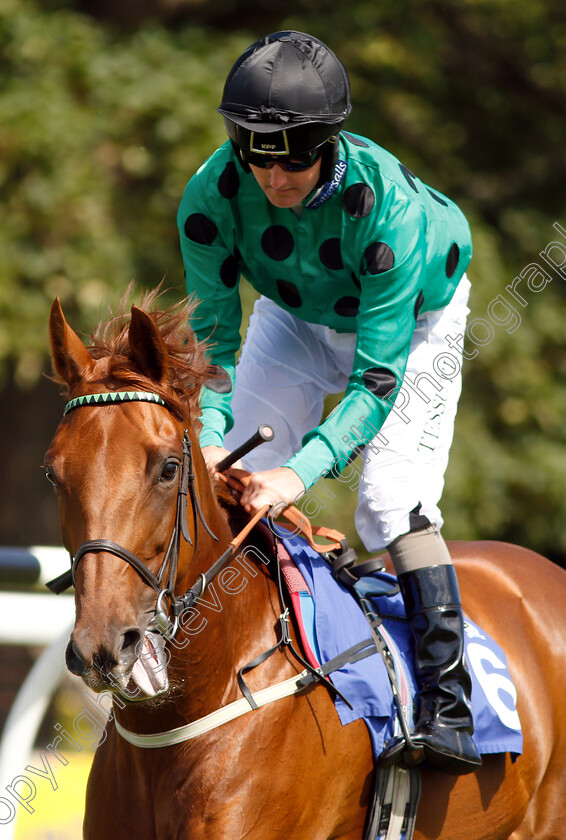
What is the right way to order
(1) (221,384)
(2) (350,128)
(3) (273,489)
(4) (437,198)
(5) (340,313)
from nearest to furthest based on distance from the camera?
(3) (273,489) → (1) (221,384) → (5) (340,313) → (4) (437,198) → (2) (350,128)

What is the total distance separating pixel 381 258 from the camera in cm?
281

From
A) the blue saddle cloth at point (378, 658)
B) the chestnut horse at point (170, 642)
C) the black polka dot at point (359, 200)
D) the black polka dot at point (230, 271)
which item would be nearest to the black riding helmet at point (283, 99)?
the black polka dot at point (359, 200)

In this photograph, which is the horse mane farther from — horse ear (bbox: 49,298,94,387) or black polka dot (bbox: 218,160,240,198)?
black polka dot (bbox: 218,160,240,198)

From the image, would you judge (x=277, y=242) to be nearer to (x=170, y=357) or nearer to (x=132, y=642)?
(x=170, y=357)

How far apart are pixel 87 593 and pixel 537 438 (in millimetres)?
5807

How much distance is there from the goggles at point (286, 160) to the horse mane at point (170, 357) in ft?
1.48

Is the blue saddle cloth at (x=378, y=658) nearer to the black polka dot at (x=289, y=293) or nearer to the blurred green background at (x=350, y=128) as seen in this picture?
the black polka dot at (x=289, y=293)

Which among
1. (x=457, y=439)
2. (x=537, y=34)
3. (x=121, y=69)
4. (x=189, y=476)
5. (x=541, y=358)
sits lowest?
(x=457, y=439)

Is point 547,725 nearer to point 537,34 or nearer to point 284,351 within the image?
point 284,351

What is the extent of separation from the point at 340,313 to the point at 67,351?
1074 millimetres

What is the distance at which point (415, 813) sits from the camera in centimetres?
280

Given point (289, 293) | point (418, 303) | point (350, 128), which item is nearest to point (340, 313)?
point (289, 293)

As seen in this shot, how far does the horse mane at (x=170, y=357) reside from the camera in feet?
7.70

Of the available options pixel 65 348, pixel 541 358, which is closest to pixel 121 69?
pixel 541 358
